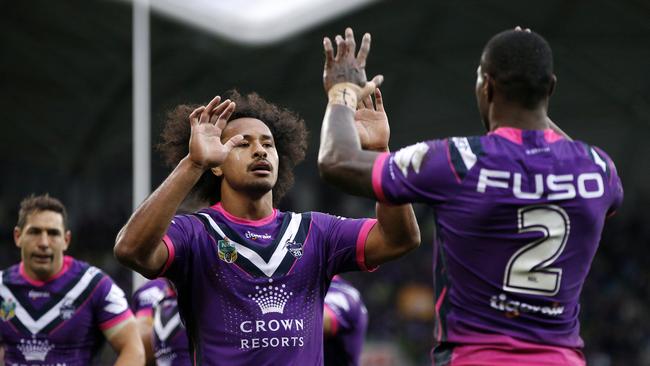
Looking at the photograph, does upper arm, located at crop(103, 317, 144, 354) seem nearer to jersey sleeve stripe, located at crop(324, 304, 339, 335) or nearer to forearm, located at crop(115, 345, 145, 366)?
forearm, located at crop(115, 345, 145, 366)

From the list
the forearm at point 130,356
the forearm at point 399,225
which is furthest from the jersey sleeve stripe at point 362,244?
the forearm at point 130,356

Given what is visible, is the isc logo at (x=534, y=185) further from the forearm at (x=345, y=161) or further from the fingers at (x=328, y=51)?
the fingers at (x=328, y=51)

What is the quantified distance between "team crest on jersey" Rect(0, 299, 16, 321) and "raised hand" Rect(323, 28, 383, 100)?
3.95 metres

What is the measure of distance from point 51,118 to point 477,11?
12.2 m

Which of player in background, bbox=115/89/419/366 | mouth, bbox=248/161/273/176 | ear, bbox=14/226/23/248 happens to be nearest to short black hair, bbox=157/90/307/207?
player in background, bbox=115/89/419/366

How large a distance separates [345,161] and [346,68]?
53 centimetres

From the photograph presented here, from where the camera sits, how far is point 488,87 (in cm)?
376

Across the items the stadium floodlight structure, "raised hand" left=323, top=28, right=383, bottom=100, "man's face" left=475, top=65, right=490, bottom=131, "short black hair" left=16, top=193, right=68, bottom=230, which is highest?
the stadium floodlight structure

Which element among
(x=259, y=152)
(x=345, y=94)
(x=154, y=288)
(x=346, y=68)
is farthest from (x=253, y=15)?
(x=345, y=94)

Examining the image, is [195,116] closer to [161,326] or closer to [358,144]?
[358,144]

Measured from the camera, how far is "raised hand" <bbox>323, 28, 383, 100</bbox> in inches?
161

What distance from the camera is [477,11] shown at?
21375 millimetres

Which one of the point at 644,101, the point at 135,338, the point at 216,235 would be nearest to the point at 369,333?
the point at 644,101

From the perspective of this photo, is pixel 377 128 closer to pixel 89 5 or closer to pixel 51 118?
pixel 89 5
